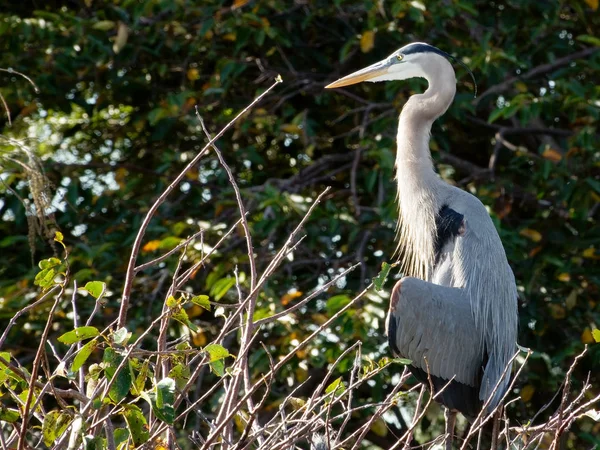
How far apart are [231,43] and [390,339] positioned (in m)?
2.26

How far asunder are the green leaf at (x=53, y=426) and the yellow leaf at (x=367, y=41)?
3271mm

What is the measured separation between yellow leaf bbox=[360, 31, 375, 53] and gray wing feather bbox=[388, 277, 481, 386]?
1.53 m

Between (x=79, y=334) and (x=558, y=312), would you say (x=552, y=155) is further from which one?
(x=79, y=334)

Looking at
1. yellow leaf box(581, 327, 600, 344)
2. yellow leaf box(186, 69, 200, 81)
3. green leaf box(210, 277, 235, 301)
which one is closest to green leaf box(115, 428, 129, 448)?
green leaf box(210, 277, 235, 301)

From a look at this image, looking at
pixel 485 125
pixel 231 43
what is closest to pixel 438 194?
pixel 485 125

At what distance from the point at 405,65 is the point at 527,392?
1.62 meters

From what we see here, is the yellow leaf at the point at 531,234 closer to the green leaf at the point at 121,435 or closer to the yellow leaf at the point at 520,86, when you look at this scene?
the yellow leaf at the point at 520,86

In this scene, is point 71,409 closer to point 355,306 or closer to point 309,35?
point 355,306

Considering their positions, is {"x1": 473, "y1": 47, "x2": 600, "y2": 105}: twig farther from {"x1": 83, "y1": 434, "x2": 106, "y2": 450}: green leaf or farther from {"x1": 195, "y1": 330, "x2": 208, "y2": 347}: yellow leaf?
{"x1": 83, "y1": 434, "x2": 106, "y2": 450}: green leaf

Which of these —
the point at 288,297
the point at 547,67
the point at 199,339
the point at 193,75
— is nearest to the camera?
the point at 288,297

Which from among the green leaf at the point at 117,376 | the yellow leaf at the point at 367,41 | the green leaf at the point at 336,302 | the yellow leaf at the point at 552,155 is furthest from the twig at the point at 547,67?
the green leaf at the point at 117,376

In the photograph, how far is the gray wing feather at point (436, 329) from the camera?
356 centimetres

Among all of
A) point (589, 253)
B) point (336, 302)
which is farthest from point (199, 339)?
point (589, 253)

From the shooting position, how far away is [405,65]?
4227mm
